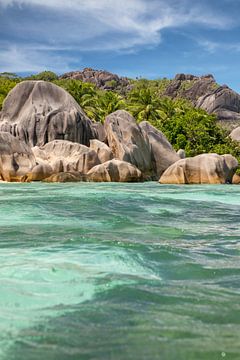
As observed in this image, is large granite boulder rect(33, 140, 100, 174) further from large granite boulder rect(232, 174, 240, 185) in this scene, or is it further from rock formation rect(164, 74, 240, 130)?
rock formation rect(164, 74, 240, 130)

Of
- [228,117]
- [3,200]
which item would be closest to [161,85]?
[228,117]

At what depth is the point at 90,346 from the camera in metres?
2.91

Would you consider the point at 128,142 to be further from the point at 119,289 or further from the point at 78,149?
the point at 119,289

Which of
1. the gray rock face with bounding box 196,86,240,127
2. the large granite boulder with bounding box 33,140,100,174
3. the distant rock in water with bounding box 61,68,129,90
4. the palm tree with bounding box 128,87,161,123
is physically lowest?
the large granite boulder with bounding box 33,140,100,174

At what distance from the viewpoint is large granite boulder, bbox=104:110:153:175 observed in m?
27.3

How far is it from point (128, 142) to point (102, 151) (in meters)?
1.82

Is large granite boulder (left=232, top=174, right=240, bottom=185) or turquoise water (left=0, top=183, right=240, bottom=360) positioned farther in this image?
large granite boulder (left=232, top=174, right=240, bottom=185)

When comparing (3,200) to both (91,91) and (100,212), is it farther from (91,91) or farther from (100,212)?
(91,91)

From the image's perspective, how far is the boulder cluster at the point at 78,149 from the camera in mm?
23406

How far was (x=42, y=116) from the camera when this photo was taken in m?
28.5

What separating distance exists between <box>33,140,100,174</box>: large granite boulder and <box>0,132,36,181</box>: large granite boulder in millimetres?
1013

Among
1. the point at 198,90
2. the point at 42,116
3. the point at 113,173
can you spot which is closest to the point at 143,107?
the point at 42,116

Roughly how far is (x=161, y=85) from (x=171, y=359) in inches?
3655

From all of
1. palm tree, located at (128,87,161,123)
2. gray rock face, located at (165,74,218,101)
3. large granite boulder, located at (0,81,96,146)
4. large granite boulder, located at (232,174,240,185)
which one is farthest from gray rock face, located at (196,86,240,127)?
large granite boulder, located at (232,174,240,185)
